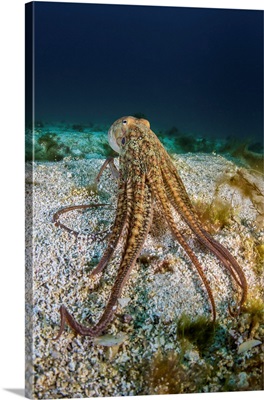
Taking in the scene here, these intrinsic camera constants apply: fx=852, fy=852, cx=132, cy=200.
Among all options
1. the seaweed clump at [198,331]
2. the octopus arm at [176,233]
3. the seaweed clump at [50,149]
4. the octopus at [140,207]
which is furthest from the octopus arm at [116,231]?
the seaweed clump at [198,331]

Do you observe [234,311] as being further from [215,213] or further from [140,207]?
[140,207]

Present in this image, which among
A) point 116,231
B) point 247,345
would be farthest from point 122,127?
point 247,345

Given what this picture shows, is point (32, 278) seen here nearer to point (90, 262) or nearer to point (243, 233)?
point (90, 262)

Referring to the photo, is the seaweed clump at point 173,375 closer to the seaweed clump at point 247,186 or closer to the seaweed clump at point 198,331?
the seaweed clump at point 198,331

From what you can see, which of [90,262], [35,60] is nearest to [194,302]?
[90,262]

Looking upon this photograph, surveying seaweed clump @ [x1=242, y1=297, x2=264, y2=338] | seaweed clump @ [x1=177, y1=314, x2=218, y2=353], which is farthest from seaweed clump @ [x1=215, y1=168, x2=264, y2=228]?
seaweed clump @ [x1=177, y1=314, x2=218, y2=353]

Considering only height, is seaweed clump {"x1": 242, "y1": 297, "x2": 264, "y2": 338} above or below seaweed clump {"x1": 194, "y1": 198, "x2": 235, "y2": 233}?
below

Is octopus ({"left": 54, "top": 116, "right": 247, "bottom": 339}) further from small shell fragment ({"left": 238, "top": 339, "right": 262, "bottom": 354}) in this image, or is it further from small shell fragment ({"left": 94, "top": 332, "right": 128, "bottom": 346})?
small shell fragment ({"left": 238, "top": 339, "right": 262, "bottom": 354})
